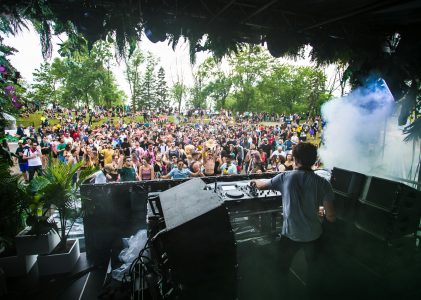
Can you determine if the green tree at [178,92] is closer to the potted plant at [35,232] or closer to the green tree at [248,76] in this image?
the green tree at [248,76]

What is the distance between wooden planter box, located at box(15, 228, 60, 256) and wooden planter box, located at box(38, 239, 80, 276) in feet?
0.37

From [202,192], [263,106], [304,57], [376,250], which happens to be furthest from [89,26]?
[263,106]

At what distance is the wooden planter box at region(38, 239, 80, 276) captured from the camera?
357cm

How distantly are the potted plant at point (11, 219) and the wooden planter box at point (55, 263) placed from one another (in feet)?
0.91

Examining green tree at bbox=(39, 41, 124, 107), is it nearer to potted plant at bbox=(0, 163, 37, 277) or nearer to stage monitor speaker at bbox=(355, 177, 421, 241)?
potted plant at bbox=(0, 163, 37, 277)

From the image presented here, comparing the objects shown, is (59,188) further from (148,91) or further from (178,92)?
(148,91)

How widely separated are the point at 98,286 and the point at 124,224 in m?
0.94

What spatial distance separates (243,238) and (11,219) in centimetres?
342

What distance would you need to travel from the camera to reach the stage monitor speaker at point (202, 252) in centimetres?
217

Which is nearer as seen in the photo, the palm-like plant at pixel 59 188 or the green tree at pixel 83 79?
the palm-like plant at pixel 59 188

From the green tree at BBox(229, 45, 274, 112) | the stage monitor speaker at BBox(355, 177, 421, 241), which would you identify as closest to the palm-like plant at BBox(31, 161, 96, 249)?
the stage monitor speaker at BBox(355, 177, 421, 241)

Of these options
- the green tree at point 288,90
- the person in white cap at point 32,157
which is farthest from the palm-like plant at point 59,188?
the green tree at point 288,90

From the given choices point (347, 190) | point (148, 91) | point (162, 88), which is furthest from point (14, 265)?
point (162, 88)

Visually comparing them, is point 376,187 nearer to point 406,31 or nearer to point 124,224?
point 406,31
